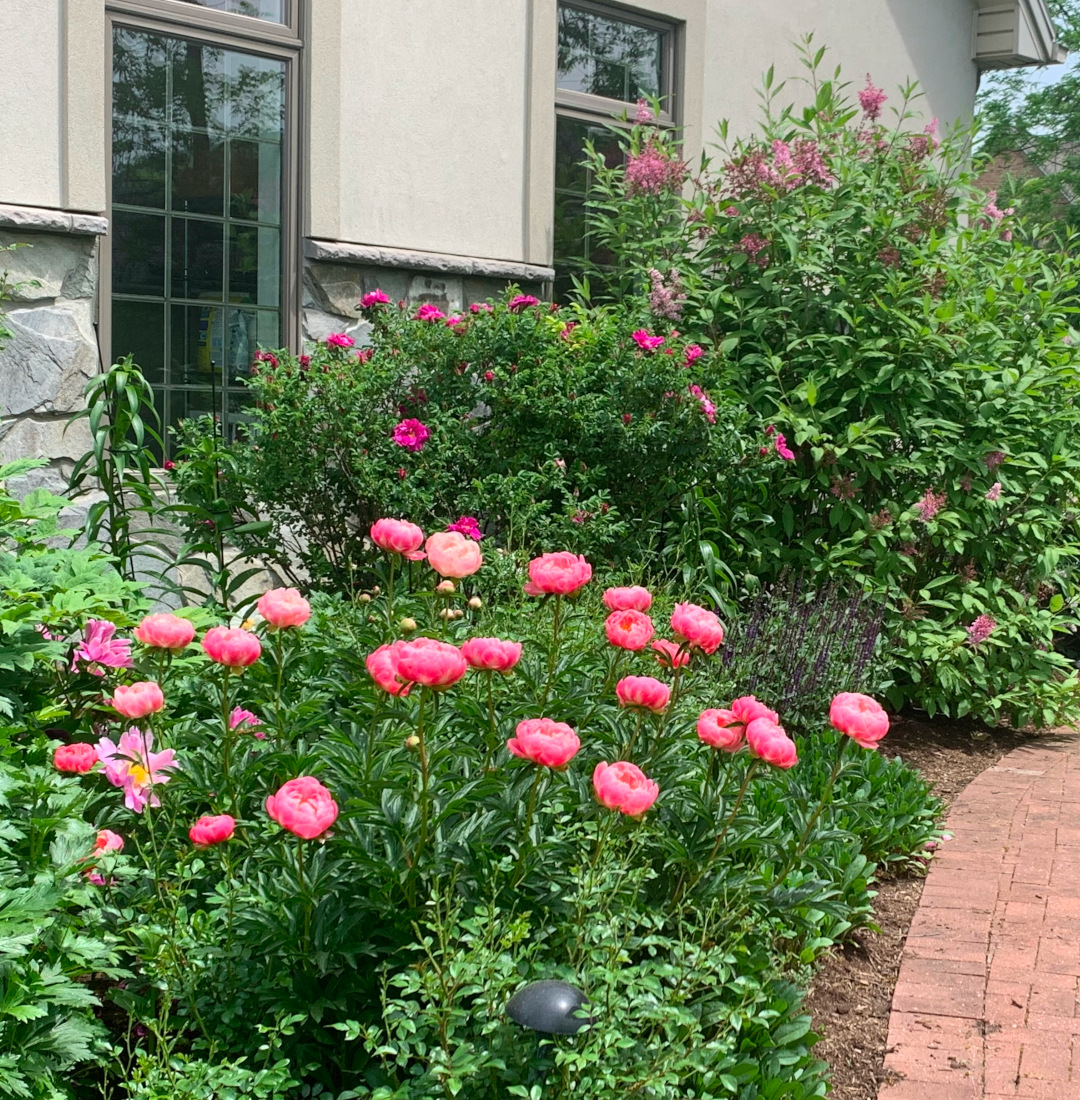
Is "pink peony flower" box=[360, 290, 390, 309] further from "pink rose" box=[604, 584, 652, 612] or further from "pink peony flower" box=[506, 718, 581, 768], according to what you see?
"pink peony flower" box=[506, 718, 581, 768]

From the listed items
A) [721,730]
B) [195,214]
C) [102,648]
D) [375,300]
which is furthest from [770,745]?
[195,214]

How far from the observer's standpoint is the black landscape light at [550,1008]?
6.57 feet

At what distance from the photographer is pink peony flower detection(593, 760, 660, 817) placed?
213cm

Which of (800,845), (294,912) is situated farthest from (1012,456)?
(294,912)

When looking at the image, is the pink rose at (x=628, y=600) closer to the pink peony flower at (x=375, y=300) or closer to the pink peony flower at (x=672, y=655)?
the pink peony flower at (x=672, y=655)

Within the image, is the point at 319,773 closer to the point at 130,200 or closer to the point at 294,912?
the point at 294,912

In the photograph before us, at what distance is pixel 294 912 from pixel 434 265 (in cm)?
422

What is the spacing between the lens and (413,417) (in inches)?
196

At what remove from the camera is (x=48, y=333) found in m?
4.88

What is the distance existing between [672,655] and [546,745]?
673 mm

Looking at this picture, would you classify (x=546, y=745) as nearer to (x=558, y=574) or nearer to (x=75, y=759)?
(x=558, y=574)

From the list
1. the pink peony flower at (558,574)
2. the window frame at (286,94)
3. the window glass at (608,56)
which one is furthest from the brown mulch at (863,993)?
the window glass at (608,56)

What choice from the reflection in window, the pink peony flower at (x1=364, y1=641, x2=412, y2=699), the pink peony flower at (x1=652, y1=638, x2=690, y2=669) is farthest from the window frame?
the pink peony flower at (x1=364, y1=641, x2=412, y2=699)

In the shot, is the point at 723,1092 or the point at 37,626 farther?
the point at 37,626
